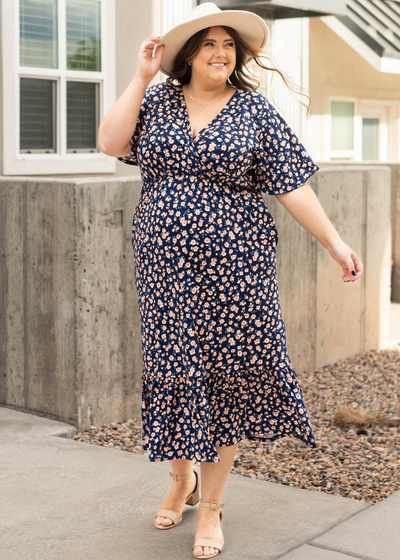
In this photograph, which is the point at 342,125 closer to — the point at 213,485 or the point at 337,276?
the point at 337,276

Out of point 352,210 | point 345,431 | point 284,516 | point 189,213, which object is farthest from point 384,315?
point 189,213

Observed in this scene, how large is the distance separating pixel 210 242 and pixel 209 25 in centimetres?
77

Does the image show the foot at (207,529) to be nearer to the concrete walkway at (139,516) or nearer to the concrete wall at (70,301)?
the concrete walkway at (139,516)

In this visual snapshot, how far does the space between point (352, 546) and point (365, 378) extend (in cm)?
319

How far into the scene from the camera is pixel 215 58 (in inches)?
122

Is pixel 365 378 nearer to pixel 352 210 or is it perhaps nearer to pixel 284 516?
pixel 352 210

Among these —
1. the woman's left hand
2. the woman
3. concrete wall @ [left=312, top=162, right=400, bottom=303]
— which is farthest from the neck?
concrete wall @ [left=312, top=162, right=400, bottom=303]

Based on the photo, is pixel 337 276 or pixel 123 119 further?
pixel 337 276

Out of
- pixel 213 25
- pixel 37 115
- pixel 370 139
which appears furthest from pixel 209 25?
pixel 370 139

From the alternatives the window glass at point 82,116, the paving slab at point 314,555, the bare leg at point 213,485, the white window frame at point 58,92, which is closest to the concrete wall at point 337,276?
the white window frame at point 58,92

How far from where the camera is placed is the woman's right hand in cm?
314

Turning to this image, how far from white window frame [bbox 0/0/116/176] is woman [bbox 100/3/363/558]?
142 inches

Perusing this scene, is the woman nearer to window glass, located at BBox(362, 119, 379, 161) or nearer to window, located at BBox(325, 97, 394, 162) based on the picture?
window, located at BBox(325, 97, 394, 162)

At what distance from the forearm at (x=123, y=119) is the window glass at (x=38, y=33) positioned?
3.84 meters
